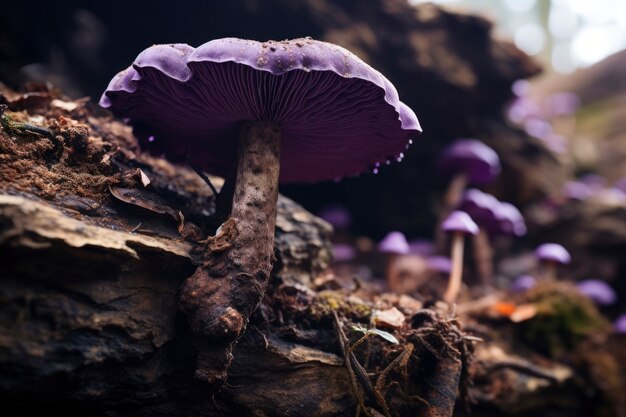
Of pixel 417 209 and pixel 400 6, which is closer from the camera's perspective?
pixel 400 6

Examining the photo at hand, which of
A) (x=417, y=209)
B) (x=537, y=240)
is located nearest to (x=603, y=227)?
(x=537, y=240)

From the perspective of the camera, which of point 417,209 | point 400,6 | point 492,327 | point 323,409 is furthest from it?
point 417,209

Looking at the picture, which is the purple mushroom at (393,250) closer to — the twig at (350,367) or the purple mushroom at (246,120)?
the purple mushroom at (246,120)

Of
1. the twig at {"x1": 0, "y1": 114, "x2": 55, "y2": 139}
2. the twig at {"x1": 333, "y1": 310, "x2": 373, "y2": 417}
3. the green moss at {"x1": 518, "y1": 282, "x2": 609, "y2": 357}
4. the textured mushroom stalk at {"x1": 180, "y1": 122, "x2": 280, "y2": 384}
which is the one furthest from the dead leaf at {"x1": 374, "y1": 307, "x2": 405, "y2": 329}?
the twig at {"x1": 0, "y1": 114, "x2": 55, "y2": 139}

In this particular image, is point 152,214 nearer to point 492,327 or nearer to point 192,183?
point 192,183

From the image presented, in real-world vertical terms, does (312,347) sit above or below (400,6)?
below

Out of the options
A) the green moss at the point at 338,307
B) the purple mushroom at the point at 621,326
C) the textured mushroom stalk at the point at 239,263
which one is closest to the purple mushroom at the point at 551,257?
the purple mushroom at the point at 621,326

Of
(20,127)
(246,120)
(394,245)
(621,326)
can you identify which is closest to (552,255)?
(621,326)
